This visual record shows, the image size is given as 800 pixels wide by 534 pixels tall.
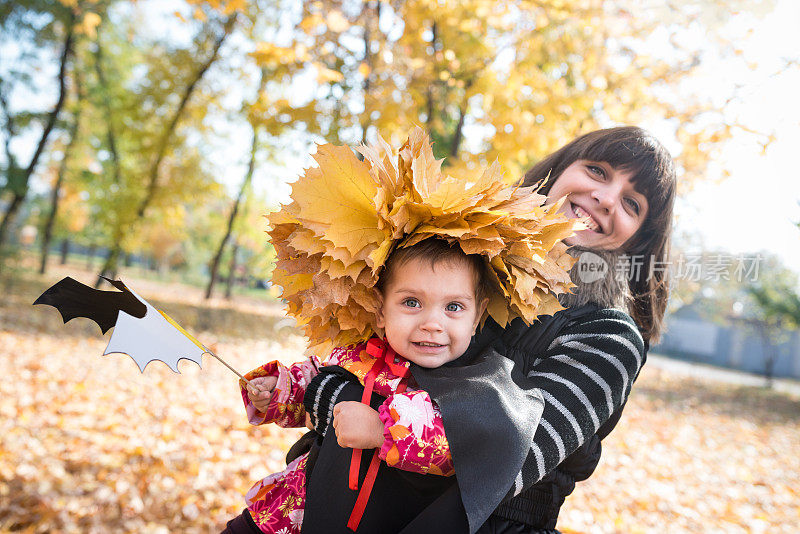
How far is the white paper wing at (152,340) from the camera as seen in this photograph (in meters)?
1.56

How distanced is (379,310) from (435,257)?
0.88 feet

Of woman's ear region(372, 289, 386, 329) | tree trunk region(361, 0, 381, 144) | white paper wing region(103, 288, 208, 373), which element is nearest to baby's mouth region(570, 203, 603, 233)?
woman's ear region(372, 289, 386, 329)

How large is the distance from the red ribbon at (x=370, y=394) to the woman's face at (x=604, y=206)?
0.77 metres

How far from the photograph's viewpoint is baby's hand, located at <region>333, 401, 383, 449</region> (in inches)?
54.3

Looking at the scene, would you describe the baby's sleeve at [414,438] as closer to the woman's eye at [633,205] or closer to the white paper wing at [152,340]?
the white paper wing at [152,340]

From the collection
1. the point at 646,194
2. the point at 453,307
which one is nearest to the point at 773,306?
the point at 646,194

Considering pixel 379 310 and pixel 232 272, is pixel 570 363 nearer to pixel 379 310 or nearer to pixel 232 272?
pixel 379 310

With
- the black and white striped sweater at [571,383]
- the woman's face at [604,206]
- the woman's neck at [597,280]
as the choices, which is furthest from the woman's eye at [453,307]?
the woman's face at [604,206]

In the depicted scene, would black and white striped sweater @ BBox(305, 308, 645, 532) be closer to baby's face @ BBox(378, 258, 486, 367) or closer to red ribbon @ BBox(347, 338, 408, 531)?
red ribbon @ BBox(347, 338, 408, 531)

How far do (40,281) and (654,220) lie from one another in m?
20.0

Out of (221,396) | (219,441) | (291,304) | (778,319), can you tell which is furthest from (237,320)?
(778,319)

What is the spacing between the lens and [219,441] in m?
5.19

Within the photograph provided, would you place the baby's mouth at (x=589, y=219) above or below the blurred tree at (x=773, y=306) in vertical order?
above

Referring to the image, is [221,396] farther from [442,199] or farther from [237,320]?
[237,320]
